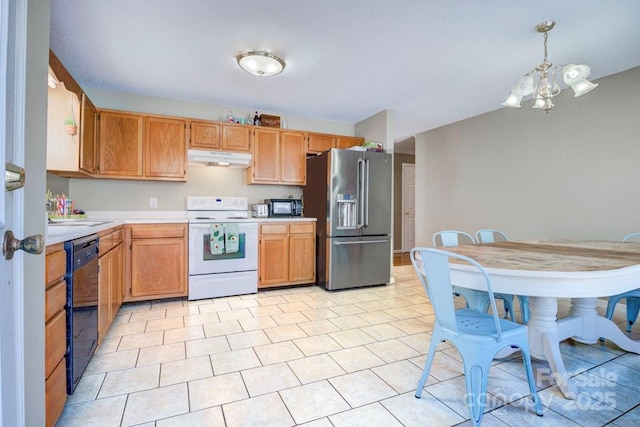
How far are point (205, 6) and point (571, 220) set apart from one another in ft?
13.3

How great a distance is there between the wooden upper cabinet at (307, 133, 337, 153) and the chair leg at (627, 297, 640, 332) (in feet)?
11.4

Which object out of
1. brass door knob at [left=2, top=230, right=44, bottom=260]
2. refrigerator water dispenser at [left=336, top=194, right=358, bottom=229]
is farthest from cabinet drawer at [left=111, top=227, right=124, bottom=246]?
refrigerator water dispenser at [left=336, top=194, right=358, bottom=229]

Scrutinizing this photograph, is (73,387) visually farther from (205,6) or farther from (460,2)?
(460,2)

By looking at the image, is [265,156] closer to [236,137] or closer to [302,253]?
[236,137]

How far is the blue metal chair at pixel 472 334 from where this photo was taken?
1.42 meters

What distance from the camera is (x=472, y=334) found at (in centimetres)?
148

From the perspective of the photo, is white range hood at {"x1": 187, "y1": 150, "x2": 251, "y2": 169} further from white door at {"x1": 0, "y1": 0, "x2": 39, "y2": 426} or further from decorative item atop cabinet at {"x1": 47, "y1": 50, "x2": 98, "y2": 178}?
white door at {"x1": 0, "y1": 0, "x2": 39, "y2": 426}

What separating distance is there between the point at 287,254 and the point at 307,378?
6.89ft

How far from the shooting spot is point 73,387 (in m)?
1.59

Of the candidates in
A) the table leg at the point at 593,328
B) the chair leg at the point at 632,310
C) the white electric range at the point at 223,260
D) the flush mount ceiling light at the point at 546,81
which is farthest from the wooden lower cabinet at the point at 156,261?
the chair leg at the point at 632,310

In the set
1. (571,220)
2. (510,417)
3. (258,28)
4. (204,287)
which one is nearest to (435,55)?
(258,28)

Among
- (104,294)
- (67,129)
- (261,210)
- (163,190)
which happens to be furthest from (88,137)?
(261,210)

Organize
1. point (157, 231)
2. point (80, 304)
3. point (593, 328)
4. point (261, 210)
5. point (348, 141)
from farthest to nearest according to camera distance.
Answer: point (348, 141)
point (261, 210)
point (157, 231)
point (593, 328)
point (80, 304)

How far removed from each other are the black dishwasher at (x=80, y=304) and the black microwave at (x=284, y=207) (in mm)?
2234
